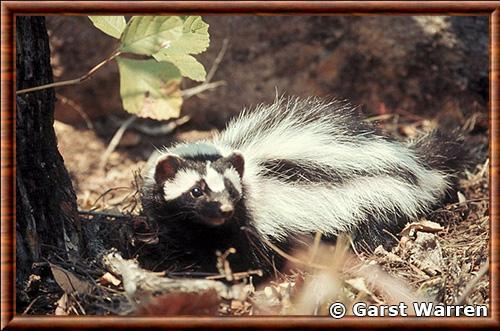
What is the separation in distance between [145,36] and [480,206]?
2.57 metres

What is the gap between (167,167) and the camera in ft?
13.8

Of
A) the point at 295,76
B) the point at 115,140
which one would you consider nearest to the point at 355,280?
the point at 295,76

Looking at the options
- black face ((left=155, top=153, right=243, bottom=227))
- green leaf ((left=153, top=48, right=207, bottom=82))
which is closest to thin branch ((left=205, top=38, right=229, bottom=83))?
black face ((left=155, top=153, right=243, bottom=227))

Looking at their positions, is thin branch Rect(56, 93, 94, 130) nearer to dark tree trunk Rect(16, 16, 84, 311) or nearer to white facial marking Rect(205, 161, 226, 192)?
dark tree trunk Rect(16, 16, 84, 311)

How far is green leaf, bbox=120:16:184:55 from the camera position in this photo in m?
3.66

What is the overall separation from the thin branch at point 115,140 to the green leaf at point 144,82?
291 centimetres

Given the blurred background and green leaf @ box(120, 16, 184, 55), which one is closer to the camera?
green leaf @ box(120, 16, 184, 55)

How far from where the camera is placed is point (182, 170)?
4.14 m

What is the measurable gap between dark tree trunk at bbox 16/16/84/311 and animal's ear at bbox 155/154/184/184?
0.53 m

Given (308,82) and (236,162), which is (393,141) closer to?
(236,162)

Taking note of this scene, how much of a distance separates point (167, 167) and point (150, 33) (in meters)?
0.85

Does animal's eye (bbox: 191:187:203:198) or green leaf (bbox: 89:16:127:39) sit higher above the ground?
green leaf (bbox: 89:16:127:39)

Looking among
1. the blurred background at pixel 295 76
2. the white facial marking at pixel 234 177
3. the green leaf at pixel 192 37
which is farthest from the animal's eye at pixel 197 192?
the blurred background at pixel 295 76

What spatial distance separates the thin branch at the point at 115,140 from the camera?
6637mm
